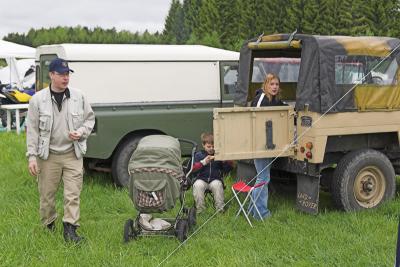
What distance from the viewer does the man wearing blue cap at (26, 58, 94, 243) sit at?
5.55m

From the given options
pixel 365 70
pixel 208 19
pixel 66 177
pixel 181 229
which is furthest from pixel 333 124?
pixel 208 19

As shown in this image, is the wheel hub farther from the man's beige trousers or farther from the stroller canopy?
the man's beige trousers

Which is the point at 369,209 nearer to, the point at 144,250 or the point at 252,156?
the point at 252,156

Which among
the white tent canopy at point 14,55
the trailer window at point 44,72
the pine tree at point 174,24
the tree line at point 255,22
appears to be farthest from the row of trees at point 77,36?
the trailer window at point 44,72

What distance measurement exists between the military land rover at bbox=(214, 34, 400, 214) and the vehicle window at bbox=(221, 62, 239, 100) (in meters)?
1.95

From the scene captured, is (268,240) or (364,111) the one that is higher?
(364,111)

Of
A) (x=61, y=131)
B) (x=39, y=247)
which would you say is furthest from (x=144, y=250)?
(x=61, y=131)

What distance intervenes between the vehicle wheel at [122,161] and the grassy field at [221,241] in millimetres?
933

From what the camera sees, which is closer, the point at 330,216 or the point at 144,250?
the point at 144,250

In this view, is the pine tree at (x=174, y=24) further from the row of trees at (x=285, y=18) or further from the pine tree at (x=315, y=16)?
the pine tree at (x=315, y=16)

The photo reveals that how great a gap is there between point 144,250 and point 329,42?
10.3 feet

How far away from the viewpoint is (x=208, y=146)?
21.9ft

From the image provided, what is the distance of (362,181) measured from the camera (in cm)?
678

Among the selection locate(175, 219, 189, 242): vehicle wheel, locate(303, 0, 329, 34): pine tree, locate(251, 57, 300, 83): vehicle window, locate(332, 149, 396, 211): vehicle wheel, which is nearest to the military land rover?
locate(332, 149, 396, 211): vehicle wheel
